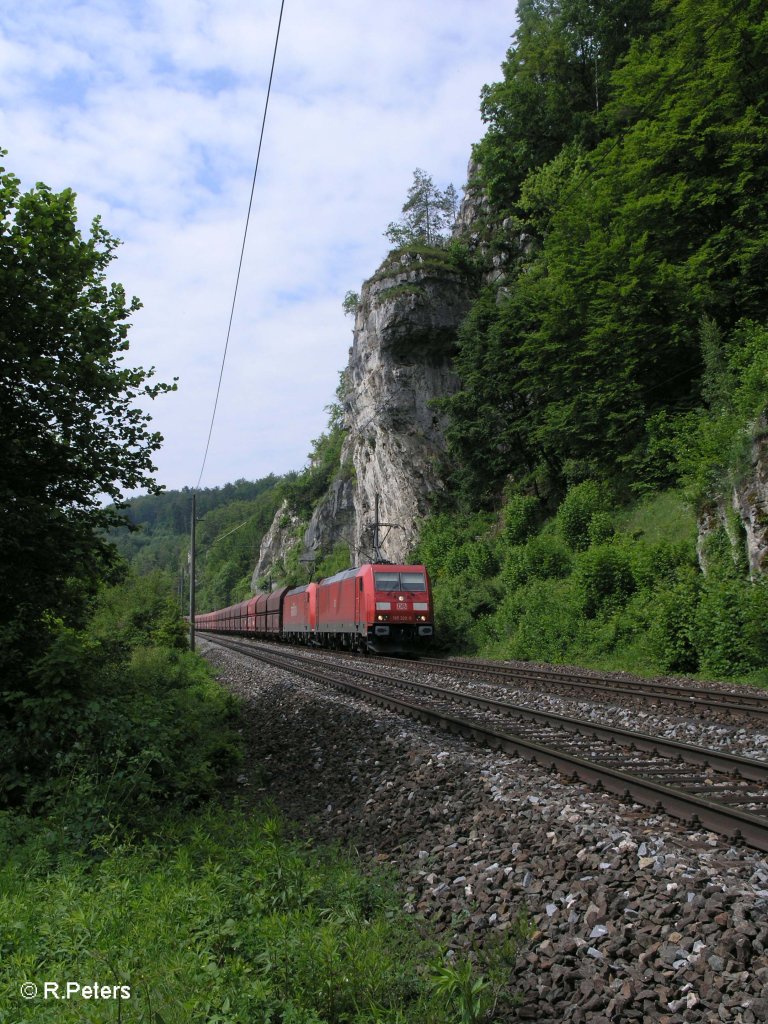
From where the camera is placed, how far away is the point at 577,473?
26094 mm

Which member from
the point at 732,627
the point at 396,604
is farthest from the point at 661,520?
the point at 396,604

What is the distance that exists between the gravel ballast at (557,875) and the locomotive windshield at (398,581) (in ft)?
48.2

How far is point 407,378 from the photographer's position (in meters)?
44.7

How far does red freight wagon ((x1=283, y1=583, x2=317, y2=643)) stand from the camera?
31580 millimetres

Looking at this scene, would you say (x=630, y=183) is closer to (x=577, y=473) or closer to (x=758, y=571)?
(x=577, y=473)

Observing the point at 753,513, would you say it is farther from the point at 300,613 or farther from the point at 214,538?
the point at 214,538

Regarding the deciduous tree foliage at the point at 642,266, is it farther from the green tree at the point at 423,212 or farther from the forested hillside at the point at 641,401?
the green tree at the point at 423,212

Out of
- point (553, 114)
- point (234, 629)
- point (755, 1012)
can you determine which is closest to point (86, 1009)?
point (755, 1012)

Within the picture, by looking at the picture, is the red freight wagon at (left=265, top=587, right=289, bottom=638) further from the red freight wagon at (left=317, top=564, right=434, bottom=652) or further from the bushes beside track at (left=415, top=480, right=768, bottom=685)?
the red freight wagon at (left=317, top=564, right=434, bottom=652)

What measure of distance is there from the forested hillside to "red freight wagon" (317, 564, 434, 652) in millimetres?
2251

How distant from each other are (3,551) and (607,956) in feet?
22.5

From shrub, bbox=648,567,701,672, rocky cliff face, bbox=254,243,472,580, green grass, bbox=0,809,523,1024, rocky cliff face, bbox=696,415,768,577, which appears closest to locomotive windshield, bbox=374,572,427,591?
shrub, bbox=648,567,701,672

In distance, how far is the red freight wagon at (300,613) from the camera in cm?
3158

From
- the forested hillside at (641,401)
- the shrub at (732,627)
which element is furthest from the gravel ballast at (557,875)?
the forested hillside at (641,401)
